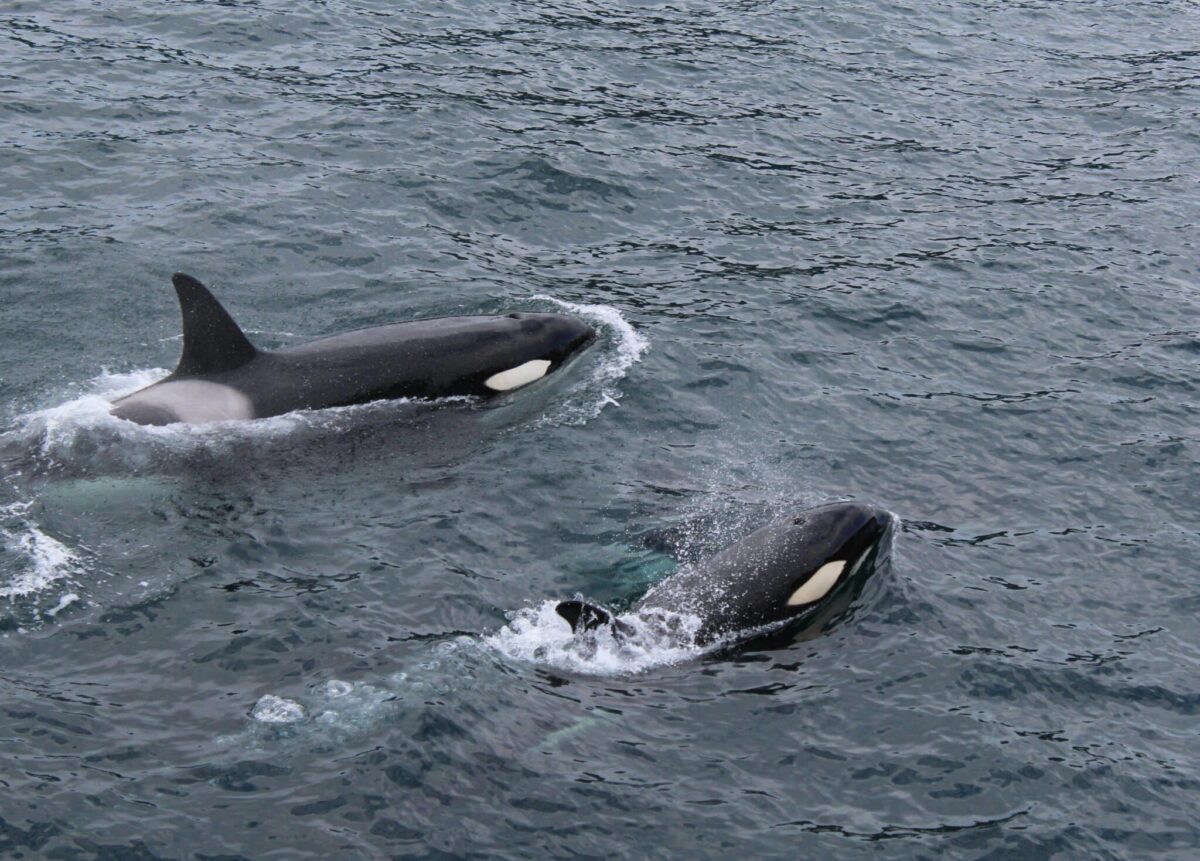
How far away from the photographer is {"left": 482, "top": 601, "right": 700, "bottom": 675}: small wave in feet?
47.7

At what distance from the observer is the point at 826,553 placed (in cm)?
1587

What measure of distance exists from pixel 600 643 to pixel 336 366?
244 inches

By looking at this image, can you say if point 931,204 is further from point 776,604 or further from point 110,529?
point 110,529

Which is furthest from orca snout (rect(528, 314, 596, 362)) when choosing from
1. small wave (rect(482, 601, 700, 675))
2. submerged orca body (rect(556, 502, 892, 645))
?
small wave (rect(482, 601, 700, 675))

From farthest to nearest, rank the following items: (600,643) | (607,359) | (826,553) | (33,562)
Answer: (607,359)
(826,553)
(33,562)
(600,643)

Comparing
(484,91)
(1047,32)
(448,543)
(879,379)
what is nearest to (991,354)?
(879,379)

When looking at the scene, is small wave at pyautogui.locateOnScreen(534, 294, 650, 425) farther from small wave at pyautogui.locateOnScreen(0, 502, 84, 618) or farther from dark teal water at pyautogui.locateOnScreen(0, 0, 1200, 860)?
small wave at pyautogui.locateOnScreen(0, 502, 84, 618)

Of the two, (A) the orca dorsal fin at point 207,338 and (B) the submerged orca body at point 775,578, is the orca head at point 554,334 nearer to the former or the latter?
(A) the orca dorsal fin at point 207,338

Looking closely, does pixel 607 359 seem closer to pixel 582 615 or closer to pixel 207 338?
pixel 207 338

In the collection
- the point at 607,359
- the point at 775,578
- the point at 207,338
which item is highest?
the point at 207,338

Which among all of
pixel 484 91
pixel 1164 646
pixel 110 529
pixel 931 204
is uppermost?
pixel 484 91

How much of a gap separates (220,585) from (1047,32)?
2810 cm

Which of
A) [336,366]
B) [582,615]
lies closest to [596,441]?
[336,366]

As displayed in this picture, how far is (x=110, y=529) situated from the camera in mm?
16109
